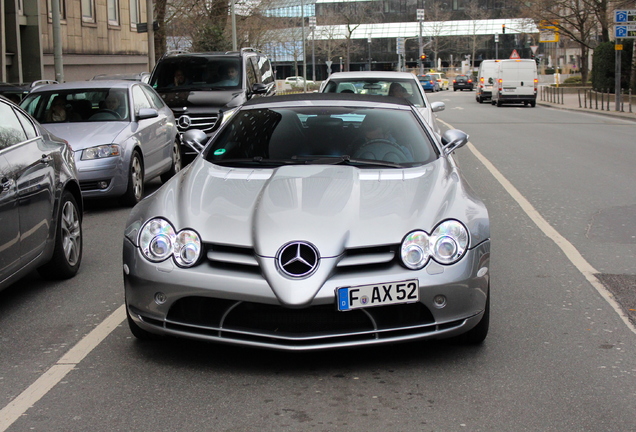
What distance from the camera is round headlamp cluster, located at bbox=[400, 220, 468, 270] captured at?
14.7ft

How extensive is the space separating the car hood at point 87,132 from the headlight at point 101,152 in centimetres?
6

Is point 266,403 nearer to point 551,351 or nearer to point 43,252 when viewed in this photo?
point 551,351

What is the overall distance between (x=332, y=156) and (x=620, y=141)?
16.1m

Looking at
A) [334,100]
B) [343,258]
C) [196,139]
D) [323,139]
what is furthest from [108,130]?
[343,258]

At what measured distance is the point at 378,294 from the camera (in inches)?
171

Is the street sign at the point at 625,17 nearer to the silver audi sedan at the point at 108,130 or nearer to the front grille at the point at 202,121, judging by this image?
the front grille at the point at 202,121

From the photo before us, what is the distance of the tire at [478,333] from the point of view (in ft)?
16.0

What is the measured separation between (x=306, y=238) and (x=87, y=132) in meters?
7.07

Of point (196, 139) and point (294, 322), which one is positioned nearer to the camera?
point (294, 322)

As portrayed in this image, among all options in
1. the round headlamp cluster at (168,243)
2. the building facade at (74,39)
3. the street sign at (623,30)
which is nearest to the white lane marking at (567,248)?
the round headlamp cluster at (168,243)

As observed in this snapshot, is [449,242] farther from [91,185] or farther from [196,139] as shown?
[91,185]

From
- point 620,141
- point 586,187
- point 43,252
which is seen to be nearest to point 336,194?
point 43,252

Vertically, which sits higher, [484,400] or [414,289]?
[414,289]

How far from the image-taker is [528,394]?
4234 mm
